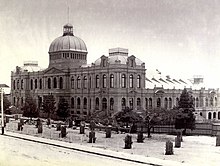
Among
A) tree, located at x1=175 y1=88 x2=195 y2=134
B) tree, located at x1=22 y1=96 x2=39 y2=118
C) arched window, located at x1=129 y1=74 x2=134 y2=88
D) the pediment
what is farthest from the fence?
the pediment

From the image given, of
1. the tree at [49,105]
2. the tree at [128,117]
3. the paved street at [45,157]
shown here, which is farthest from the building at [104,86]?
the paved street at [45,157]

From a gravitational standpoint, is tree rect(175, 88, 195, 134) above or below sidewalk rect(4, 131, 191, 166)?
above

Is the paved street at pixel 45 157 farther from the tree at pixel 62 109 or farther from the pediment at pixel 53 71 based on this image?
the pediment at pixel 53 71

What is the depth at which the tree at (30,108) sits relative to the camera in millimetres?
19422

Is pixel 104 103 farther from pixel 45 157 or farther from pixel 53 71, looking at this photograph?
pixel 45 157

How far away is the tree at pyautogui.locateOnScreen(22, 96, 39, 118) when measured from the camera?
19422mm

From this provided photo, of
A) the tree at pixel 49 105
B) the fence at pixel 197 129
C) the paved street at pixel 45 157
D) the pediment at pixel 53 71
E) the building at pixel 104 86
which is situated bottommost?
the paved street at pixel 45 157

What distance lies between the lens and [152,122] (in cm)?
1580

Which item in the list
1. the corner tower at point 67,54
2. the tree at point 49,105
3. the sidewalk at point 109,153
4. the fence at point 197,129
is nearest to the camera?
the sidewalk at point 109,153

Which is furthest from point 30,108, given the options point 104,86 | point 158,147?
point 158,147

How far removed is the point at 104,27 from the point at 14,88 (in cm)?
1096

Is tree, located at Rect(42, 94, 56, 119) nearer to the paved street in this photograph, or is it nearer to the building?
the building

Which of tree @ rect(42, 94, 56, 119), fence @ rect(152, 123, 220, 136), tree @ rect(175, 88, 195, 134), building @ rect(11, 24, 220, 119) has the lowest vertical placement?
fence @ rect(152, 123, 220, 136)

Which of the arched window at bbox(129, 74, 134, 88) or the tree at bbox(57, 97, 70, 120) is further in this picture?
the arched window at bbox(129, 74, 134, 88)
